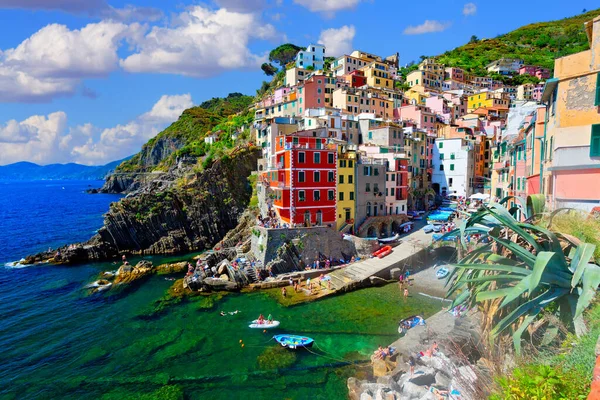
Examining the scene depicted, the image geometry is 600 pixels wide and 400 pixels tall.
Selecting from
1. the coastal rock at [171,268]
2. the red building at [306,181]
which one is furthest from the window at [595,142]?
the coastal rock at [171,268]

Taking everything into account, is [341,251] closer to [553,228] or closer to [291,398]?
[291,398]

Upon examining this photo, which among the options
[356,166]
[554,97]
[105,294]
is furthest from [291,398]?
[356,166]

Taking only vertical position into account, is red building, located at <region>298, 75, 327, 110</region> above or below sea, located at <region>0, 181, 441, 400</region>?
above

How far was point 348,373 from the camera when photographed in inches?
795

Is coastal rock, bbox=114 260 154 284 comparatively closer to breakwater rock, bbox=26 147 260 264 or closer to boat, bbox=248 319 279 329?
breakwater rock, bbox=26 147 260 264

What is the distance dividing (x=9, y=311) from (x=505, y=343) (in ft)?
131

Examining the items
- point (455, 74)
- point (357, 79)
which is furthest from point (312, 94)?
point (455, 74)

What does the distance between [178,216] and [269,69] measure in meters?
77.7

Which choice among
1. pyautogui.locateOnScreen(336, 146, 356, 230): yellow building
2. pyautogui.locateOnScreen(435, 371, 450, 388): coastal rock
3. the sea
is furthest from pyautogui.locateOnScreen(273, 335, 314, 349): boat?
pyautogui.locateOnScreen(336, 146, 356, 230): yellow building

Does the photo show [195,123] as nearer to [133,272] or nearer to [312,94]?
[312,94]

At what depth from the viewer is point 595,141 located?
14766mm

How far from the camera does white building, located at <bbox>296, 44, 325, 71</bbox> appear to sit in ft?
330

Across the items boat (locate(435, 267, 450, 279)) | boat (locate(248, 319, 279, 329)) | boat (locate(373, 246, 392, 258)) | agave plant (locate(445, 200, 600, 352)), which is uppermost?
agave plant (locate(445, 200, 600, 352))

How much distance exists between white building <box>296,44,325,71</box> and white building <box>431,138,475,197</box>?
5385 centimetres
